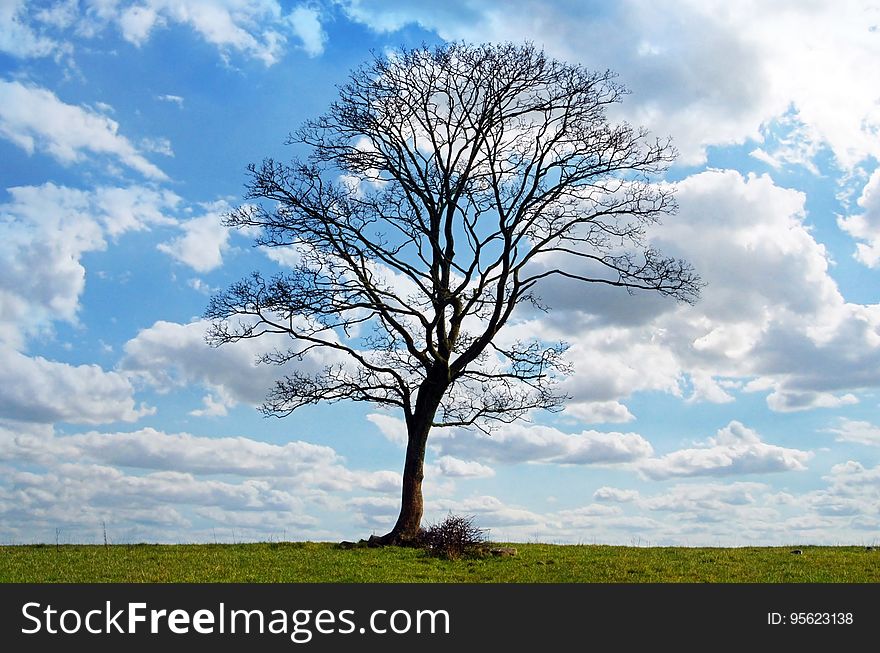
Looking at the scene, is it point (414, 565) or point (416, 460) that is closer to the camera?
point (414, 565)

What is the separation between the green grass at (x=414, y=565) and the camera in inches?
718

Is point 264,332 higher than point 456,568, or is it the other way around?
point 264,332

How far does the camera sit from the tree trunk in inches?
1013

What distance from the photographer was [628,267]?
2761 centimetres

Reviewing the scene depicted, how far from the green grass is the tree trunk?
166cm

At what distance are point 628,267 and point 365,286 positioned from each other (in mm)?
8310

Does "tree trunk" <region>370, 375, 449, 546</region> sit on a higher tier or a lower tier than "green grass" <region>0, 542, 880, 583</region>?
higher

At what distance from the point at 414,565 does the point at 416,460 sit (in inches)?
237

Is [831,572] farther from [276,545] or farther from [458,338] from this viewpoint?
[276,545]

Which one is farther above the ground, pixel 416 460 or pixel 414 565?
pixel 416 460

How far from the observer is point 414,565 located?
20516mm
